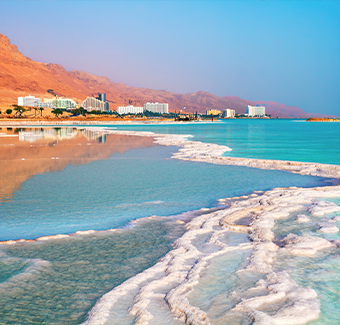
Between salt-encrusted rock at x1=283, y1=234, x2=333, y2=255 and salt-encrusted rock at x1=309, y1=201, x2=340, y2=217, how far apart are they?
90.4 inches

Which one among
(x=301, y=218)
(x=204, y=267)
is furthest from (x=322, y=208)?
(x=204, y=267)

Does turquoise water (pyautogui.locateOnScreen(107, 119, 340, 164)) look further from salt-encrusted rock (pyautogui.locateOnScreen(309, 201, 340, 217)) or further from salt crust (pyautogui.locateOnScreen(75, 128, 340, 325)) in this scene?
salt crust (pyautogui.locateOnScreen(75, 128, 340, 325))

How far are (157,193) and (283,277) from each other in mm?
7283

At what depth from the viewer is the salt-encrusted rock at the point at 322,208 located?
975 cm

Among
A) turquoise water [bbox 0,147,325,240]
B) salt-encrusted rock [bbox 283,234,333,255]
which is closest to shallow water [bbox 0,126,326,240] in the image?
turquoise water [bbox 0,147,325,240]

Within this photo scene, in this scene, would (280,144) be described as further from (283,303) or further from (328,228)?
(283,303)

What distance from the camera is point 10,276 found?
5871 mm

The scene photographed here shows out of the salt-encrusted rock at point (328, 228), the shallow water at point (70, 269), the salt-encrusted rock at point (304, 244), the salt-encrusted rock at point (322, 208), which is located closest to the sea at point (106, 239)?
the shallow water at point (70, 269)

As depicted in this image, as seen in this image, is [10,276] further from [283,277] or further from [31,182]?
[31,182]

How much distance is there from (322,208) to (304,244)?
323 cm

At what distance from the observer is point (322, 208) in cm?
1002

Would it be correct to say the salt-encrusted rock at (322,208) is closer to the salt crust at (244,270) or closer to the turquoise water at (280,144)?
the salt crust at (244,270)

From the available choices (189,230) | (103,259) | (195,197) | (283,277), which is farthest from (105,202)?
(283,277)

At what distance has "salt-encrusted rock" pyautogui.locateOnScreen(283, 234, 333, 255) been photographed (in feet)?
22.8
